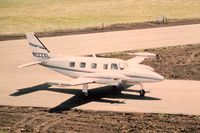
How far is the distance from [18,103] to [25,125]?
4.77 metres

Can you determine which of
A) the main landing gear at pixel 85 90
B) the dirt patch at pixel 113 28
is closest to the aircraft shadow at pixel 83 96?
the main landing gear at pixel 85 90

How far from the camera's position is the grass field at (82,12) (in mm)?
67000

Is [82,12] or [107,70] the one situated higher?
[82,12]

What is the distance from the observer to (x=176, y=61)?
4197 centimetres

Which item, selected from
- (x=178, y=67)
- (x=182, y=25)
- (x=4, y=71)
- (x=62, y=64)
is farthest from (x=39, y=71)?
(x=182, y=25)

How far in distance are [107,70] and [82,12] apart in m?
47.4

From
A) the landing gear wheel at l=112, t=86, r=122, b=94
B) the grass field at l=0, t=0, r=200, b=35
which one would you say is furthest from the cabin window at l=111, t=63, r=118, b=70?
the grass field at l=0, t=0, r=200, b=35

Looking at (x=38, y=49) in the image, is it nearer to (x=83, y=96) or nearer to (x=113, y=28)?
(x=83, y=96)

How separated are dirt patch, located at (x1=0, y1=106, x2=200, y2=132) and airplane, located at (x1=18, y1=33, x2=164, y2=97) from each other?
2412 millimetres

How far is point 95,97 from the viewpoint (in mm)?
32312

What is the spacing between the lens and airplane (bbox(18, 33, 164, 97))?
30578 millimetres

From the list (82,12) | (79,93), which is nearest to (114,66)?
(79,93)

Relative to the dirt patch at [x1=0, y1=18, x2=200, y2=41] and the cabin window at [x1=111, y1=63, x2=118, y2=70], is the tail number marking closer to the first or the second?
the cabin window at [x1=111, y1=63, x2=118, y2=70]

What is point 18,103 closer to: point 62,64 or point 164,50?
point 62,64
